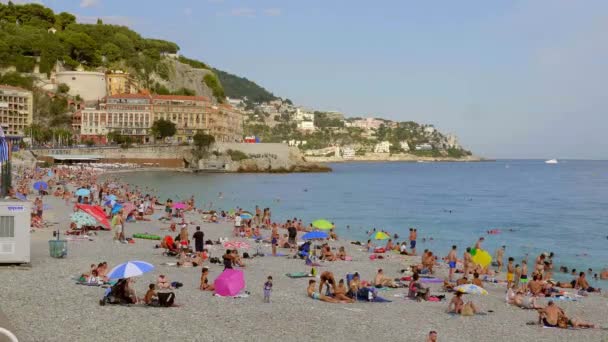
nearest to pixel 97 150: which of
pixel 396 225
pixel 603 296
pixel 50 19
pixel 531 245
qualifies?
pixel 50 19

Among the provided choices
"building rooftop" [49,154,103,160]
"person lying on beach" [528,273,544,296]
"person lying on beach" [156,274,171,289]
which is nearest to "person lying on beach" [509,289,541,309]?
"person lying on beach" [528,273,544,296]

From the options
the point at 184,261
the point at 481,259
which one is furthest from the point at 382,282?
the point at 184,261

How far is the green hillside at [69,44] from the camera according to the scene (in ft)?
365

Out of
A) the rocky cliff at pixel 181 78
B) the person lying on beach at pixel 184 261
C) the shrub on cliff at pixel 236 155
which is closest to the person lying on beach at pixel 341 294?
the person lying on beach at pixel 184 261

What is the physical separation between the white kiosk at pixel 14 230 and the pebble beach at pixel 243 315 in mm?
297

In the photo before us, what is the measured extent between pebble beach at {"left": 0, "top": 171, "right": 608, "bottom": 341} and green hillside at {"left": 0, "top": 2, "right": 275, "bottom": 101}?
333 feet

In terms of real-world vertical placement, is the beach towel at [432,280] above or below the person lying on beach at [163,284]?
below

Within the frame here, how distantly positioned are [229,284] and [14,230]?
179 inches

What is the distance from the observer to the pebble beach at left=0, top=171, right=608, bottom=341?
1127 centimetres

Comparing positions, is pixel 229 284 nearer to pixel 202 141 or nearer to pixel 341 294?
pixel 341 294

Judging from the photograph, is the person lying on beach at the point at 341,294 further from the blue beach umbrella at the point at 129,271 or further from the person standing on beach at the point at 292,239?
the person standing on beach at the point at 292,239

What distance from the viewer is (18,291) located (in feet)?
43.1

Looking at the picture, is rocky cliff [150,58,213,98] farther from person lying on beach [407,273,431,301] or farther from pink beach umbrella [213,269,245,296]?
pink beach umbrella [213,269,245,296]

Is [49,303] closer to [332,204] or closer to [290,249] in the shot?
[290,249]
